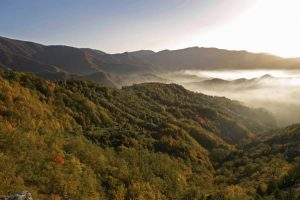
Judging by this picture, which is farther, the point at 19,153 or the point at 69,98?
the point at 69,98

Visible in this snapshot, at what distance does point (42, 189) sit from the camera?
8338 cm

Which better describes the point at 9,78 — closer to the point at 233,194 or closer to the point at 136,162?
the point at 136,162

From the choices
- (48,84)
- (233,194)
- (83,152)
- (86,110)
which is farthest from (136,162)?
(48,84)

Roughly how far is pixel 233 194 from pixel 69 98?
99.2 m

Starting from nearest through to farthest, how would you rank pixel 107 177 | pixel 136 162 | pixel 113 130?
pixel 107 177, pixel 136 162, pixel 113 130

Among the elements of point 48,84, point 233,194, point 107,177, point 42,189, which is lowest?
point 233,194

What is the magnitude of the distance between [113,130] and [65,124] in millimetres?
32524

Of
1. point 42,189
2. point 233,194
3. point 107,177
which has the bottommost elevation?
point 233,194

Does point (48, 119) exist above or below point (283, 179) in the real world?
above

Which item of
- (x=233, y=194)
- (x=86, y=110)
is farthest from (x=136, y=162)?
(x=86, y=110)

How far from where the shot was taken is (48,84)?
194375mm

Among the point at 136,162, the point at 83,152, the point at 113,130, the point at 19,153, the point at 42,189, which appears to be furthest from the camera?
the point at 113,130

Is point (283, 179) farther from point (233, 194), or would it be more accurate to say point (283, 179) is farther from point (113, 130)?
point (113, 130)

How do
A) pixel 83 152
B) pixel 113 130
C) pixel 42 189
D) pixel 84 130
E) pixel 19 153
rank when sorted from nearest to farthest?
pixel 42 189, pixel 19 153, pixel 83 152, pixel 84 130, pixel 113 130
